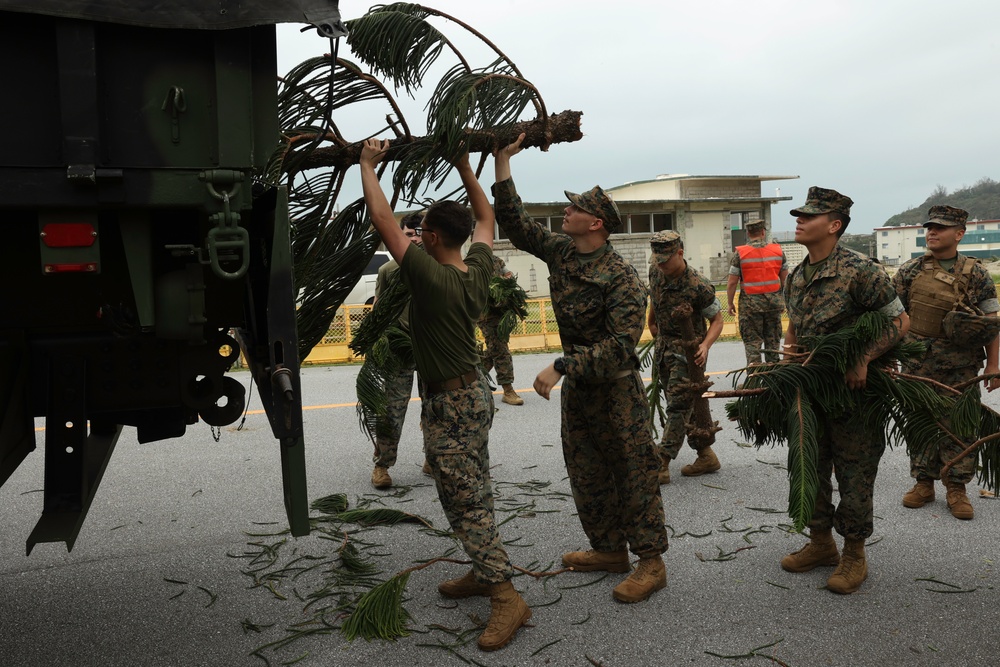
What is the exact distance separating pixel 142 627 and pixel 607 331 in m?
2.48

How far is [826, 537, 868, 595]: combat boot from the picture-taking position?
13.5 feet

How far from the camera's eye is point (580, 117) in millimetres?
3934

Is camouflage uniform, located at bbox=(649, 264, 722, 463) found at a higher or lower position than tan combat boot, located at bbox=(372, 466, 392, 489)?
higher

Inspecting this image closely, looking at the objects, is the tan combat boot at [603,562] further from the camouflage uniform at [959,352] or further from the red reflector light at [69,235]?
the red reflector light at [69,235]

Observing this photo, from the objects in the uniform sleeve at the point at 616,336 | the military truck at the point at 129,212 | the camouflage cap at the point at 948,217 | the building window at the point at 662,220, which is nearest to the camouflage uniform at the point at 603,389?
the uniform sleeve at the point at 616,336

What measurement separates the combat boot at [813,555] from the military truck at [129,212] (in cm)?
257

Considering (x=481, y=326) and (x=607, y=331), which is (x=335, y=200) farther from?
(x=481, y=326)

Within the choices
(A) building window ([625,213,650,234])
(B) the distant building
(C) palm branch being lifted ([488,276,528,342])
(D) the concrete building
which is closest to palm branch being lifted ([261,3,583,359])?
(C) palm branch being lifted ([488,276,528,342])

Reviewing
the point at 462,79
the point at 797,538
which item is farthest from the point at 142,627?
the point at 797,538

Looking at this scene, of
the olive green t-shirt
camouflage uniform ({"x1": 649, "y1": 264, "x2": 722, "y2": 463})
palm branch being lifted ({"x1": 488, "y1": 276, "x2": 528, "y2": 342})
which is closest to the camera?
the olive green t-shirt

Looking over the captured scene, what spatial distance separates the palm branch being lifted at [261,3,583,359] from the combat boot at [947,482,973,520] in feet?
10.8

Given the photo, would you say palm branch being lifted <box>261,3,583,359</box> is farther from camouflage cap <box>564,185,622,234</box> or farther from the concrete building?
the concrete building

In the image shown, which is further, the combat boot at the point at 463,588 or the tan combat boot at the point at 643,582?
the combat boot at the point at 463,588

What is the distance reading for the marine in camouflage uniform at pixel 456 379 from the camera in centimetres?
370
